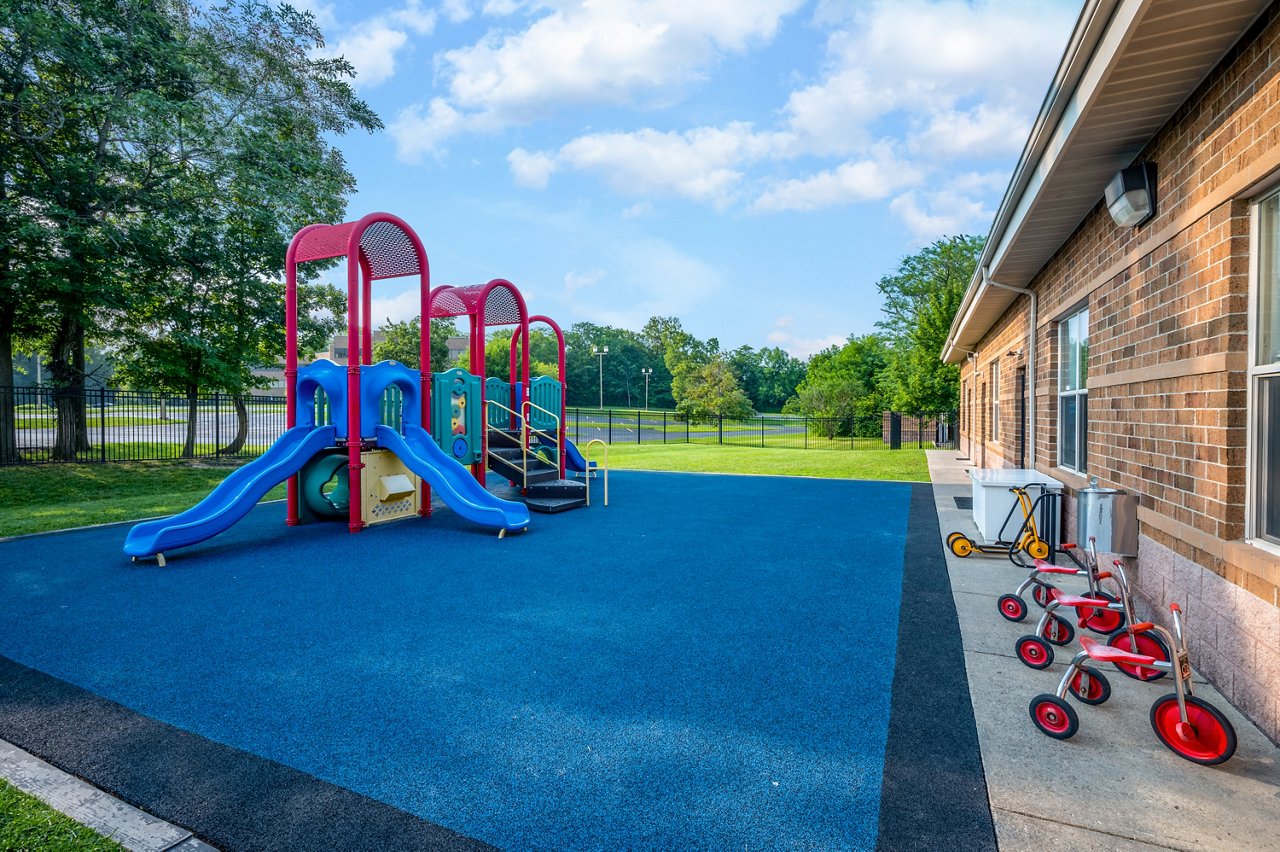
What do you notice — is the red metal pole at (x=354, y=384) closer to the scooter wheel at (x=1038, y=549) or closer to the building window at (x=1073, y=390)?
the scooter wheel at (x=1038, y=549)

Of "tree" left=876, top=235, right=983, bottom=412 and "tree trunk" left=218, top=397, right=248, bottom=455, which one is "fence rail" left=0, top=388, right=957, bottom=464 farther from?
"tree" left=876, top=235, right=983, bottom=412

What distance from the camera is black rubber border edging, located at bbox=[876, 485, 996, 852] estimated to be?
230 cm

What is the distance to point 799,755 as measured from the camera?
9.31 ft

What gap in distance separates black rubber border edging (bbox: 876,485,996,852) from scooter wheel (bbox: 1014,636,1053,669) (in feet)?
1.13

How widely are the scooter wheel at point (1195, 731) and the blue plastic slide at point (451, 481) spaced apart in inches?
250

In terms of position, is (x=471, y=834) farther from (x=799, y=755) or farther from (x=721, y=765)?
(x=799, y=755)

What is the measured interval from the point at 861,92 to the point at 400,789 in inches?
552

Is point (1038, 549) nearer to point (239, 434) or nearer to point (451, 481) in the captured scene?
point (451, 481)

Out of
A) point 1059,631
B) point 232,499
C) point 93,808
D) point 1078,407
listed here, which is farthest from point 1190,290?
point 232,499

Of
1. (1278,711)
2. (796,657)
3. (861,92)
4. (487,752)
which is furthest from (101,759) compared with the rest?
(861,92)

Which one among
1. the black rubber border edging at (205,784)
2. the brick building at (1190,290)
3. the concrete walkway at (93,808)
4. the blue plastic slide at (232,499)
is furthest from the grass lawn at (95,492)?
the brick building at (1190,290)

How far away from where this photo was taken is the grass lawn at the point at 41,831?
2.20 m

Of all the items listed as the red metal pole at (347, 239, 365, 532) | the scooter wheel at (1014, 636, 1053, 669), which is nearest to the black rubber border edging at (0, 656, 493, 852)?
the scooter wheel at (1014, 636, 1053, 669)

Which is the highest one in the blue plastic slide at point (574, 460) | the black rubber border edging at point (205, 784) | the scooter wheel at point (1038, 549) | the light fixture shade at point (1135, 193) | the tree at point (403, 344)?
the tree at point (403, 344)
